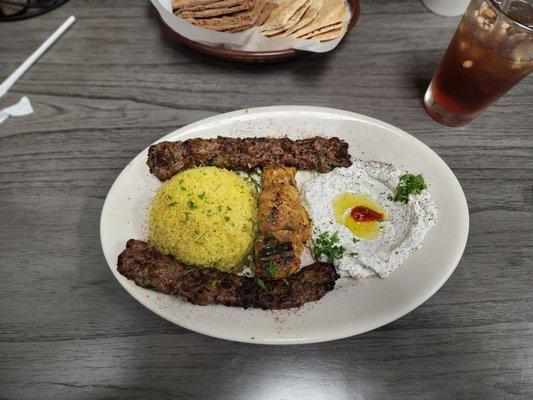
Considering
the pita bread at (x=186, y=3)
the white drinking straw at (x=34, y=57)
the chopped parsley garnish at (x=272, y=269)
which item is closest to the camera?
the chopped parsley garnish at (x=272, y=269)

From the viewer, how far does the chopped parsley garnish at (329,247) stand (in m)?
2.24

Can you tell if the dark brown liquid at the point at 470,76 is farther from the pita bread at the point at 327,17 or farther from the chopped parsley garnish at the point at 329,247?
the chopped parsley garnish at the point at 329,247

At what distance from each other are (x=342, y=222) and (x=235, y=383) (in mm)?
1042

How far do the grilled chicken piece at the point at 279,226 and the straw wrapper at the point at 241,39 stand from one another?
97 cm

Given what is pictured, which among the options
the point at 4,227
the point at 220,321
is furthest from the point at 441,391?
the point at 4,227

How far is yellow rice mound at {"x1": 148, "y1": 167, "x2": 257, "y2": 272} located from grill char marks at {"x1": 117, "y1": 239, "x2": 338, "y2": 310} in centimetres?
13

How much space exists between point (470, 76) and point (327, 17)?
3.50 feet

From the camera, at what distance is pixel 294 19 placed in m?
3.02

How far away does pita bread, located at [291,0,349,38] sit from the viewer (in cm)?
300

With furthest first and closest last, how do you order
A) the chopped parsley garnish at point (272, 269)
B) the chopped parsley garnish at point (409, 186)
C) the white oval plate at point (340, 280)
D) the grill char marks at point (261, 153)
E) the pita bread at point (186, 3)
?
the pita bread at point (186, 3)
the grill char marks at point (261, 153)
the chopped parsley garnish at point (409, 186)
the chopped parsley garnish at point (272, 269)
the white oval plate at point (340, 280)

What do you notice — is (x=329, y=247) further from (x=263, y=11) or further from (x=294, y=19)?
(x=263, y=11)

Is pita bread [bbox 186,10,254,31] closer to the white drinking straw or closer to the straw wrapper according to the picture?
the straw wrapper

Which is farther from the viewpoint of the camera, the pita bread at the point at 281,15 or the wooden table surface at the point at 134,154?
the pita bread at the point at 281,15

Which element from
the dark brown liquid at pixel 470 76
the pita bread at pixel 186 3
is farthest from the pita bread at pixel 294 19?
the dark brown liquid at pixel 470 76
